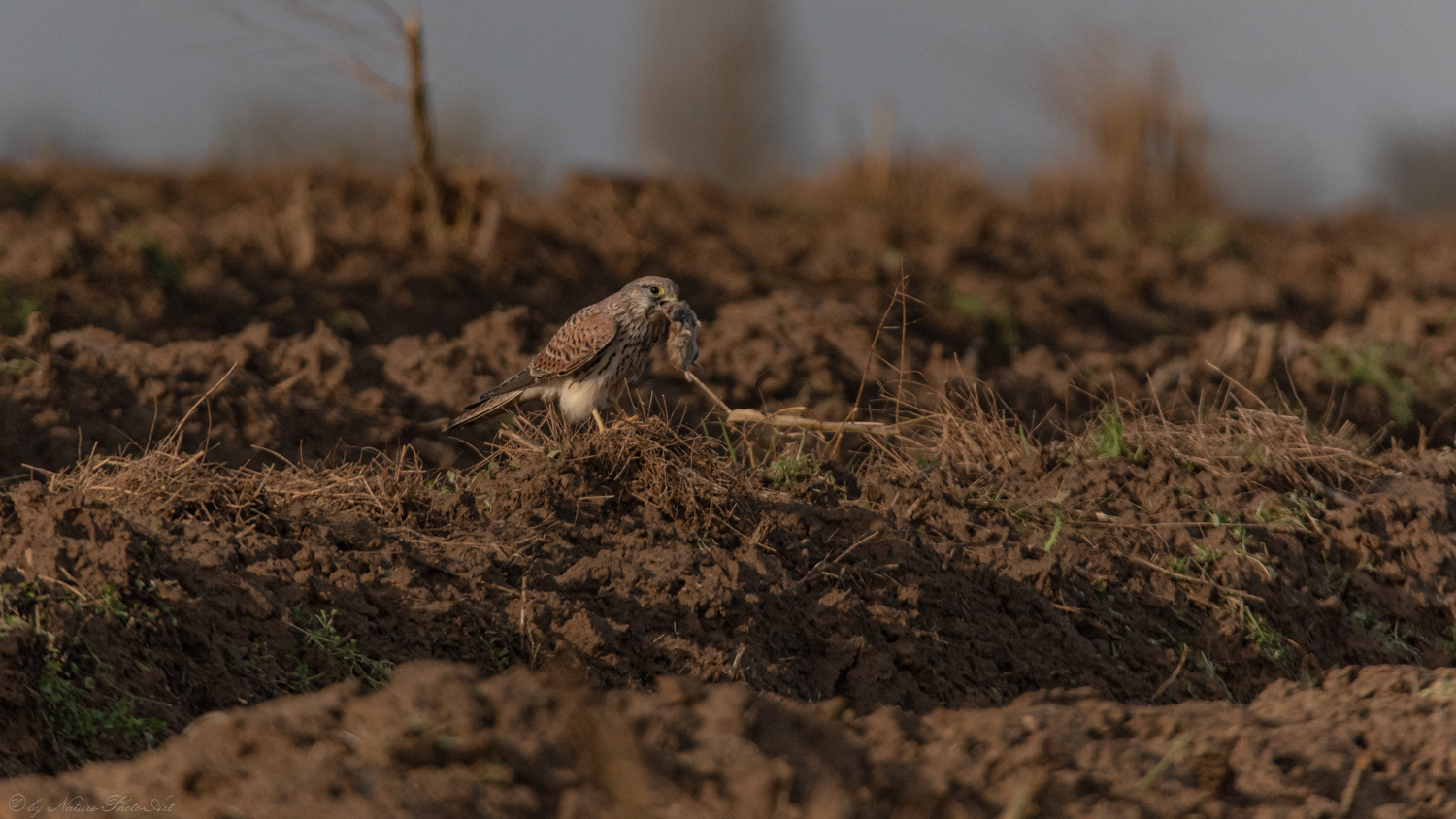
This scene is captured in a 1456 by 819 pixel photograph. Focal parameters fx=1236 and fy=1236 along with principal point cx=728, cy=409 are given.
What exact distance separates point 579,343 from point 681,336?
65cm

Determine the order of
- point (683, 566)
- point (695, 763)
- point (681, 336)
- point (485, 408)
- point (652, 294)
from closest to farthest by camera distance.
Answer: point (695, 763) < point (683, 566) < point (681, 336) < point (652, 294) < point (485, 408)

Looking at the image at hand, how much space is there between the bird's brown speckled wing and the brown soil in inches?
22.8

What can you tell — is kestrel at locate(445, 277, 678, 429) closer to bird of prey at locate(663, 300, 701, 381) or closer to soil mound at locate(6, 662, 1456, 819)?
bird of prey at locate(663, 300, 701, 381)

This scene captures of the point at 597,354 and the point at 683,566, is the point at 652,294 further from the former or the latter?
the point at 683,566

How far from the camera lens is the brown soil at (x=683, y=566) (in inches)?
114

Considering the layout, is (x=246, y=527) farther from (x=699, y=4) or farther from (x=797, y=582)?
(x=699, y=4)

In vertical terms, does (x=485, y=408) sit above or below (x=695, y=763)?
below

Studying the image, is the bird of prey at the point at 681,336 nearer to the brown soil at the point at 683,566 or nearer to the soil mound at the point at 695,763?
the brown soil at the point at 683,566

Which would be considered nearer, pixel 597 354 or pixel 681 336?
pixel 681 336

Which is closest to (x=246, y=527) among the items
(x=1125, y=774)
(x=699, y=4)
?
(x=1125, y=774)

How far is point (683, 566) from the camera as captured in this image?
461 cm

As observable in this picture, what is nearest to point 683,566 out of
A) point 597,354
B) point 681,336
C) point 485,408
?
point 681,336

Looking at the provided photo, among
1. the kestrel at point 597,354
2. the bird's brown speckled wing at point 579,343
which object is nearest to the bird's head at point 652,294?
the kestrel at point 597,354

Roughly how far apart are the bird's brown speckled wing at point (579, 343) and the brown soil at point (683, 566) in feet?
1.90
